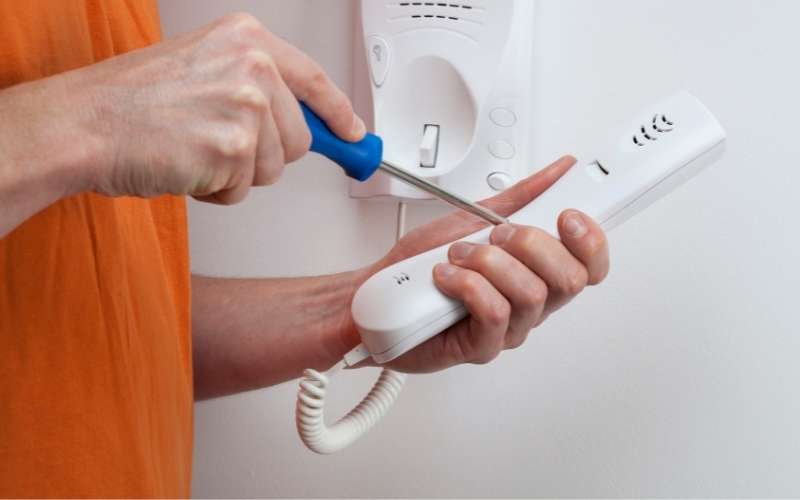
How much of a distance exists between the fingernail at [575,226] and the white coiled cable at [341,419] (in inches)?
6.7

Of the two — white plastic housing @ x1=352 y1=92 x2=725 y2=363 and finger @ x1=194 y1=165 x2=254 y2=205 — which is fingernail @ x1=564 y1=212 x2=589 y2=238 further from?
finger @ x1=194 y1=165 x2=254 y2=205

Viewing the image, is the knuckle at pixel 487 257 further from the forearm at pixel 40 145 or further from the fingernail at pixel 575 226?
the forearm at pixel 40 145

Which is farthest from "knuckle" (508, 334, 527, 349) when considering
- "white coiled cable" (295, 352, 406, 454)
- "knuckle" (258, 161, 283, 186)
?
"knuckle" (258, 161, 283, 186)

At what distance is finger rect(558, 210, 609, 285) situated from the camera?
60 cm

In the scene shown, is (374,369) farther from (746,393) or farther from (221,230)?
(746,393)

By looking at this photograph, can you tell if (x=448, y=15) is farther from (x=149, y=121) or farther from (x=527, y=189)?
(x=149, y=121)

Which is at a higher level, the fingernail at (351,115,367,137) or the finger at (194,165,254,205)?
the fingernail at (351,115,367,137)

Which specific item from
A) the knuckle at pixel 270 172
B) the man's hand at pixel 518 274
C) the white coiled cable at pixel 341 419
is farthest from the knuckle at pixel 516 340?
the knuckle at pixel 270 172

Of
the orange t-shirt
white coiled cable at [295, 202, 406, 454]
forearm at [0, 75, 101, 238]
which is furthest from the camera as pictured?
white coiled cable at [295, 202, 406, 454]

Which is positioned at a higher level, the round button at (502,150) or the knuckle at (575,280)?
the round button at (502,150)

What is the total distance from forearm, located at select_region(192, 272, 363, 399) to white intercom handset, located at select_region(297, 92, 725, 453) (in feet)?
0.24

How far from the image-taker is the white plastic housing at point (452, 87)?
2.36ft

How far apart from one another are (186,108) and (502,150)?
1.07 ft

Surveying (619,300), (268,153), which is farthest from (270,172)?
(619,300)
